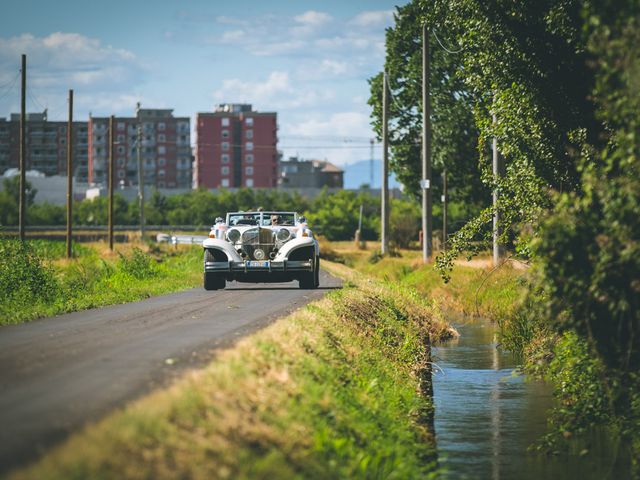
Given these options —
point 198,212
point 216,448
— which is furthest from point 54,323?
point 198,212

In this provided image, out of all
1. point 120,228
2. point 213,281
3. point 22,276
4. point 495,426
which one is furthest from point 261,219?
point 120,228

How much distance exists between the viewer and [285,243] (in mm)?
27219

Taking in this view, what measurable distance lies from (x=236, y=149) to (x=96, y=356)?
17309 cm

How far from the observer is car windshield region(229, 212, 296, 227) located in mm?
28298

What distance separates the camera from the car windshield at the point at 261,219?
Result: 28298 mm

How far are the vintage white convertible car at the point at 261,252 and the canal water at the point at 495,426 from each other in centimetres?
510

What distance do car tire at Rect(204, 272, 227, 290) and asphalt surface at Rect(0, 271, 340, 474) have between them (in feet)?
15.5

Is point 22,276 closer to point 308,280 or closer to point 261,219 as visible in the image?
point 261,219

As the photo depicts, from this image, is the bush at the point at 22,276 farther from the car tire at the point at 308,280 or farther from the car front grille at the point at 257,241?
the car tire at the point at 308,280

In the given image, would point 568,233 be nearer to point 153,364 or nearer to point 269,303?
point 153,364

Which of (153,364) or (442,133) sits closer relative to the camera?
(153,364)

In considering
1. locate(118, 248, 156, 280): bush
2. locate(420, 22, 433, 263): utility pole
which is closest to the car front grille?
locate(118, 248, 156, 280): bush

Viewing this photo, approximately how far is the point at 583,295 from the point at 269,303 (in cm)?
1065

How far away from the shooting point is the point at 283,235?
2738 cm
